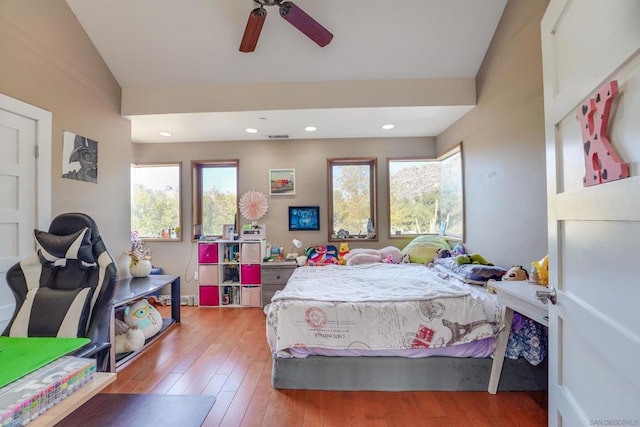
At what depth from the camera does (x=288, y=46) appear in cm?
268

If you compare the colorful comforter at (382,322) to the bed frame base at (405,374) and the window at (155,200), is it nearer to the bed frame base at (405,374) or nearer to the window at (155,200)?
the bed frame base at (405,374)

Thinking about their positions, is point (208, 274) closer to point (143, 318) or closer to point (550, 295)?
point (143, 318)

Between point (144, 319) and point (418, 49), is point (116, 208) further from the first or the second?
point (418, 49)

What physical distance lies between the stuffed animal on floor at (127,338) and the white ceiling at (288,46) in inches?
85.9

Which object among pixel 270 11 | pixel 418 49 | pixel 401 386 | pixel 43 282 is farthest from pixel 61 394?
pixel 418 49

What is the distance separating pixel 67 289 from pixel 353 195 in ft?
11.1

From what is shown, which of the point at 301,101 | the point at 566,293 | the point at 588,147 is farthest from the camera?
the point at 301,101

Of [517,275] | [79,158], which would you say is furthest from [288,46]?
[517,275]

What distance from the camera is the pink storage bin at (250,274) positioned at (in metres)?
3.92

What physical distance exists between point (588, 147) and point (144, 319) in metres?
3.41

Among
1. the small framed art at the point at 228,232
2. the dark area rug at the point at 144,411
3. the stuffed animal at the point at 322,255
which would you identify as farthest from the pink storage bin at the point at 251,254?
the dark area rug at the point at 144,411

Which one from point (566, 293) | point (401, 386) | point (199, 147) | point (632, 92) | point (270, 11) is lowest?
point (401, 386)

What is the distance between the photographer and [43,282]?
1.66 meters

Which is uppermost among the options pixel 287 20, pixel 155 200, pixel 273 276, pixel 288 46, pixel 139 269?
pixel 288 46
